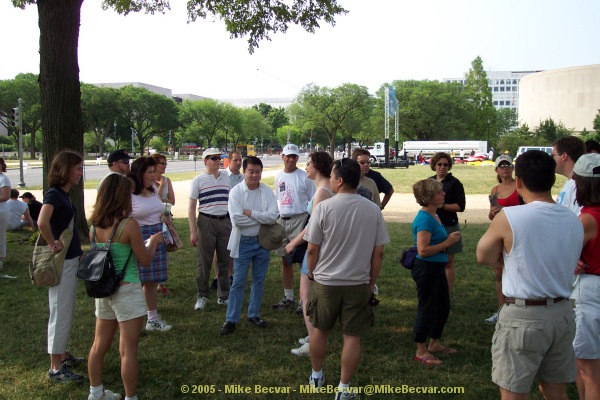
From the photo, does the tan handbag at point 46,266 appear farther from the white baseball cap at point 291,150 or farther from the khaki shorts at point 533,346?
the khaki shorts at point 533,346

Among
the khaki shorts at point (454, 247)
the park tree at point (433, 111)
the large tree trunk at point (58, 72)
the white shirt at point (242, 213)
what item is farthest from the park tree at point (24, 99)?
the khaki shorts at point (454, 247)

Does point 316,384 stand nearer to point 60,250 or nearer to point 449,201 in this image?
point 60,250

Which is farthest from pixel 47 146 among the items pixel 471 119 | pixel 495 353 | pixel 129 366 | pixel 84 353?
pixel 471 119

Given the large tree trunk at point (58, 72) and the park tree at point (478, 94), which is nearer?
the large tree trunk at point (58, 72)

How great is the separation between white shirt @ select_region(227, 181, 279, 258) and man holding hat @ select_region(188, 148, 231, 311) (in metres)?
0.93

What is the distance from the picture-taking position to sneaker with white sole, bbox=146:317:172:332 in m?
5.25

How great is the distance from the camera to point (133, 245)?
11.2 ft

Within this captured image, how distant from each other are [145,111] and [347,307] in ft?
250

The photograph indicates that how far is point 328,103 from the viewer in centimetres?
6688

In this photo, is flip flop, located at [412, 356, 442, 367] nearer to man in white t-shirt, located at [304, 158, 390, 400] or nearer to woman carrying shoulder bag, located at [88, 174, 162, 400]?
man in white t-shirt, located at [304, 158, 390, 400]

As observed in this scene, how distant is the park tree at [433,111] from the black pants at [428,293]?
71.8 m

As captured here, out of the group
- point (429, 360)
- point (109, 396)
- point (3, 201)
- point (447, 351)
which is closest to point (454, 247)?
point (447, 351)

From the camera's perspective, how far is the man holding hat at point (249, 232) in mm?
5086

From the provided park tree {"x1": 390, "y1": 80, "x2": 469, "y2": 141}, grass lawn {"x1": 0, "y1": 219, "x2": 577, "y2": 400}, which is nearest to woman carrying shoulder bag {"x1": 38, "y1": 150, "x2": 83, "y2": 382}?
grass lawn {"x1": 0, "y1": 219, "x2": 577, "y2": 400}
